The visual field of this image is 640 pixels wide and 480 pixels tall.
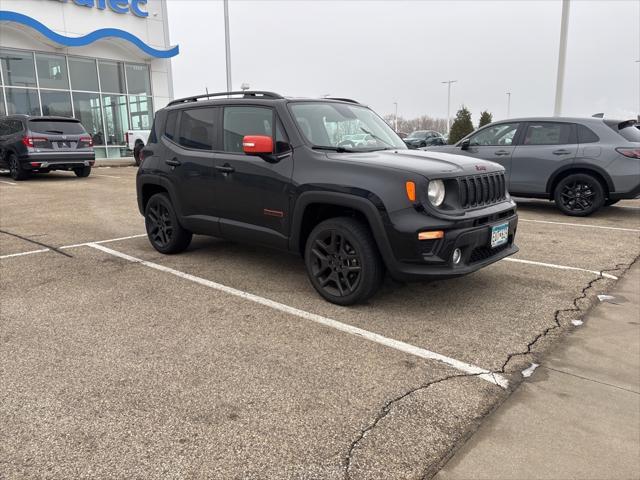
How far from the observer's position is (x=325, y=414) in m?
2.65

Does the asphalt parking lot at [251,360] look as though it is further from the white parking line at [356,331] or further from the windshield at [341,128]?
the windshield at [341,128]

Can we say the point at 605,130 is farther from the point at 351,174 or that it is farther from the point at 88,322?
the point at 88,322

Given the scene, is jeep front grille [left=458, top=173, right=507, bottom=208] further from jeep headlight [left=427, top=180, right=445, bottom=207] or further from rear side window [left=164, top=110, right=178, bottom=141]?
rear side window [left=164, top=110, right=178, bottom=141]

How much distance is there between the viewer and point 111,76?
906 inches

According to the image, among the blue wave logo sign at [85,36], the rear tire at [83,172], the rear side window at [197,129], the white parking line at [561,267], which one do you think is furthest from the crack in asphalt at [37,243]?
the blue wave logo sign at [85,36]

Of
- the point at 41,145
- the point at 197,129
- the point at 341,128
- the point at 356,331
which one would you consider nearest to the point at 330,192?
the point at 341,128

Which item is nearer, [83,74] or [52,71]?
[52,71]

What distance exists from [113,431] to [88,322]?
164 centimetres

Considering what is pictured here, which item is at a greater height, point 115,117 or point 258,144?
point 115,117

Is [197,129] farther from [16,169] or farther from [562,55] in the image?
[562,55]

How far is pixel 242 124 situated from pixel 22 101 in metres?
19.6

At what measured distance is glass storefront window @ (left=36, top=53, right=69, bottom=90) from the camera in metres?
20.7

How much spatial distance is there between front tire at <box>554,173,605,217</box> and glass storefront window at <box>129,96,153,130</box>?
20677mm

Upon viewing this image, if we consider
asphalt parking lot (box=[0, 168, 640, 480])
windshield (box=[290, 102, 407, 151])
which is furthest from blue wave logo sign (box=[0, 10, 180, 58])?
windshield (box=[290, 102, 407, 151])
